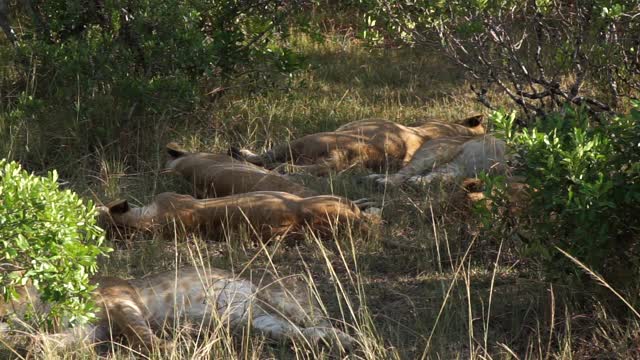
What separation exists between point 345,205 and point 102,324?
1827 mm

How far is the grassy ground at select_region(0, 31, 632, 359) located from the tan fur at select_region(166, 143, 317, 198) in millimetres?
171

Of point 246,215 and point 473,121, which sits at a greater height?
point 246,215

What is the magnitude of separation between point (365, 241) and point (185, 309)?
141 cm

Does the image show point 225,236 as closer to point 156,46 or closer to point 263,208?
point 263,208

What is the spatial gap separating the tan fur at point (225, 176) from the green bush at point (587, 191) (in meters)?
2.30

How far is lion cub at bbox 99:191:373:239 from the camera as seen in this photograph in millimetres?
6246

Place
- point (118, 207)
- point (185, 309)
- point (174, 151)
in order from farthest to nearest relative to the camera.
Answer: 1. point (174, 151)
2. point (118, 207)
3. point (185, 309)

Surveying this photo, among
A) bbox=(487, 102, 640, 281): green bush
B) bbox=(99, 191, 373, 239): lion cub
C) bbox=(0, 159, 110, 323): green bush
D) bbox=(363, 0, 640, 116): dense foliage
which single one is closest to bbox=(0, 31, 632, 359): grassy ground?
bbox=(99, 191, 373, 239): lion cub

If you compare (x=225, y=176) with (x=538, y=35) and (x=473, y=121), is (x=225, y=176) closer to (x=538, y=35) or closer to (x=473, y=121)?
(x=538, y=35)

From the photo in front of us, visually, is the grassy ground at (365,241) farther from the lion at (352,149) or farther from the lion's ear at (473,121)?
the lion's ear at (473,121)

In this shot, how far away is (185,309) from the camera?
5145 millimetres

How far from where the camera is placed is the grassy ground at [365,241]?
4.82 meters

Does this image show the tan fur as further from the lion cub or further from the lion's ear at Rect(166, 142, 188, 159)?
the lion cub

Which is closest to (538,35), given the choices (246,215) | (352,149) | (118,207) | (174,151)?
(352,149)
